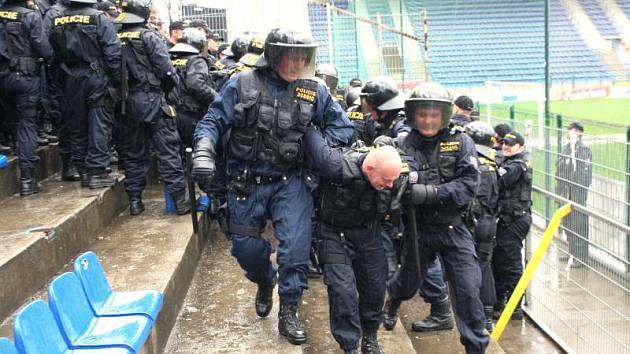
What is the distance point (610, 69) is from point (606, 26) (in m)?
3.65

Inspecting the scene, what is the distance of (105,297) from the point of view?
346 centimetres

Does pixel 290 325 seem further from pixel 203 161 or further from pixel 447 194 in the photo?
pixel 447 194

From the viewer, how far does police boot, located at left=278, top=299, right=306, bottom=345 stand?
154 inches

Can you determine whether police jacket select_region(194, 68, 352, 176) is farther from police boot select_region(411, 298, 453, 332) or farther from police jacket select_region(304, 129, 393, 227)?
police boot select_region(411, 298, 453, 332)

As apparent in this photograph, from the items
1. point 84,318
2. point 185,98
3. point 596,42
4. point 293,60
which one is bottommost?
point 84,318

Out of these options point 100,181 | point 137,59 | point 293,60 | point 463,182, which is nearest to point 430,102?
point 463,182

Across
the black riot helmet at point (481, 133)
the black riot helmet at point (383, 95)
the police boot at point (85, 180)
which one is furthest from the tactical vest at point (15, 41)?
the black riot helmet at point (481, 133)

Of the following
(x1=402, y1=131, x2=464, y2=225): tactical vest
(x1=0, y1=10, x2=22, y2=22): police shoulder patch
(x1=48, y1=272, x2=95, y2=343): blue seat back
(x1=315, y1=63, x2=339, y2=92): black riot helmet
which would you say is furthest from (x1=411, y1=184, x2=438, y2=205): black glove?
(x1=0, y1=10, x2=22, y2=22): police shoulder patch

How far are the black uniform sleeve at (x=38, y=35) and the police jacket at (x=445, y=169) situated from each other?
3.09 metres

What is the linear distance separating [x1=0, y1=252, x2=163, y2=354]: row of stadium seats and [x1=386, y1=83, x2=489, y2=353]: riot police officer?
186cm

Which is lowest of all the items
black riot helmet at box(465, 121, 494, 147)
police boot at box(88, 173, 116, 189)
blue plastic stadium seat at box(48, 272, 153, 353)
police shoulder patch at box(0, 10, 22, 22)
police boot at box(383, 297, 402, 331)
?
police boot at box(383, 297, 402, 331)

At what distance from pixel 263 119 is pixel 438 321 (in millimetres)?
2433

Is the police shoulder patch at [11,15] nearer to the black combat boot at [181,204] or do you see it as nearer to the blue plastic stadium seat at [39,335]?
the black combat boot at [181,204]

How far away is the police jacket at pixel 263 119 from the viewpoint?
12.7ft
